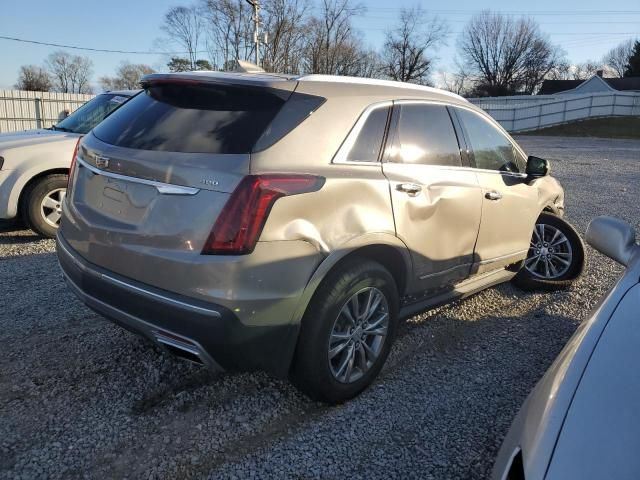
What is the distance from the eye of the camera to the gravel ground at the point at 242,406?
100 inches

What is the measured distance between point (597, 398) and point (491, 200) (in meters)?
2.56

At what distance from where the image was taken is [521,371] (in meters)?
3.53

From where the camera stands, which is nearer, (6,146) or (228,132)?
(228,132)

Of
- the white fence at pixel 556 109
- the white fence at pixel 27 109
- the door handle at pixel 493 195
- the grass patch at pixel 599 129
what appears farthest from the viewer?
the white fence at pixel 556 109

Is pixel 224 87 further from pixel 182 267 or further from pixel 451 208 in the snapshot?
pixel 451 208

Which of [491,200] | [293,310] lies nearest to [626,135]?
[491,200]

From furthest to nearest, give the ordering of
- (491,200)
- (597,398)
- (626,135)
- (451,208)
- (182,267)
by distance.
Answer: (626,135), (491,200), (451,208), (182,267), (597,398)

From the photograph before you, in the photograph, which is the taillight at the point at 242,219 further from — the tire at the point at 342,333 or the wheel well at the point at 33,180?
the wheel well at the point at 33,180

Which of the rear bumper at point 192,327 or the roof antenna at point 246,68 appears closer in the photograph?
the rear bumper at point 192,327

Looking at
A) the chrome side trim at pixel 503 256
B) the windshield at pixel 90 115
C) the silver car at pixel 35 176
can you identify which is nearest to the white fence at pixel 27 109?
the windshield at pixel 90 115

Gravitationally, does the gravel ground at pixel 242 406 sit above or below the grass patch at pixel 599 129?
below

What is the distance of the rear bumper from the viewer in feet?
7.91

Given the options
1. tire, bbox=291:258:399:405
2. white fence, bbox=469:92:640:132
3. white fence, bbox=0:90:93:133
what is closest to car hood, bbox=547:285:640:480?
tire, bbox=291:258:399:405

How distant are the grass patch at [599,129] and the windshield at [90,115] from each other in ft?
105
